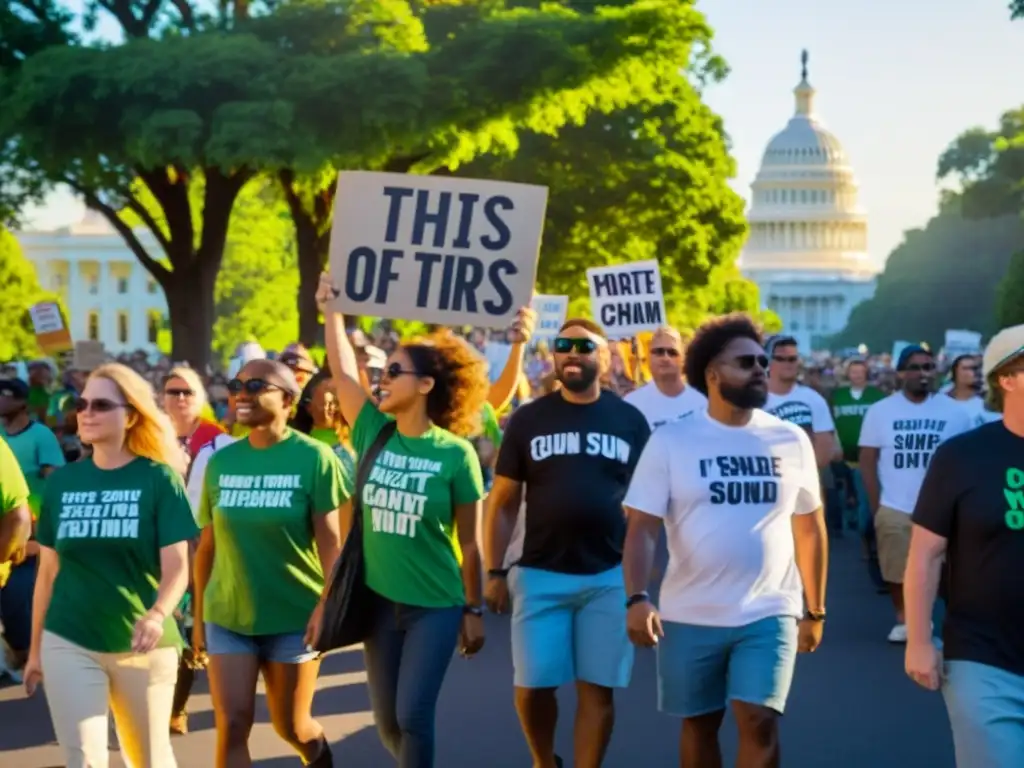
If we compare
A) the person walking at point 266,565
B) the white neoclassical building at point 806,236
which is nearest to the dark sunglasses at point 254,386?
the person walking at point 266,565

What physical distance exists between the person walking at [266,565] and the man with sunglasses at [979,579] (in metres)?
2.24

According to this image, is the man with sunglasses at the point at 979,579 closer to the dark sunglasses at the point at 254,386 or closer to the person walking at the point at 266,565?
the person walking at the point at 266,565

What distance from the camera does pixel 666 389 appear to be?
11.3 metres

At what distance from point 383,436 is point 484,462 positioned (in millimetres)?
7165

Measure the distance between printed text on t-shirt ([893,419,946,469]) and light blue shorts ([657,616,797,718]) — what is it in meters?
5.08

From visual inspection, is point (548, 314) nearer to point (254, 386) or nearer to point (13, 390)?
point (13, 390)

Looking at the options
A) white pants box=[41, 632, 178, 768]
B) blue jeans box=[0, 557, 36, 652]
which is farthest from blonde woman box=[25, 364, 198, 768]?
blue jeans box=[0, 557, 36, 652]

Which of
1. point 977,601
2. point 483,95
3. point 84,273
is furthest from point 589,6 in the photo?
point 84,273

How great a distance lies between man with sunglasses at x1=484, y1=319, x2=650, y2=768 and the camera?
7.57 metres

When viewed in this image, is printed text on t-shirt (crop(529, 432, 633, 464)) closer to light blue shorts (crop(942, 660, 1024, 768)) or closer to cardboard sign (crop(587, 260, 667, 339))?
light blue shorts (crop(942, 660, 1024, 768))

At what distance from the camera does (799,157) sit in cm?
18600

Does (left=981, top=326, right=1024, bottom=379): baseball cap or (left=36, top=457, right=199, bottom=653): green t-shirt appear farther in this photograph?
(left=36, top=457, right=199, bottom=653): green t-shirt

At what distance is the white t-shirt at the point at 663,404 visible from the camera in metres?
11.2

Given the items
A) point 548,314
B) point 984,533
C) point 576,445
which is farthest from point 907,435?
point 548,314
